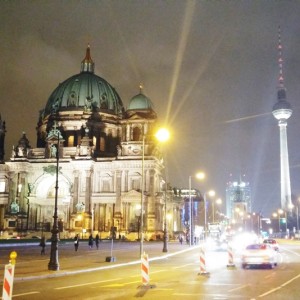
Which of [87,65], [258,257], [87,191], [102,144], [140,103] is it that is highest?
[87,65]

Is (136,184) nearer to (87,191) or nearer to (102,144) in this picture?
(87,191)

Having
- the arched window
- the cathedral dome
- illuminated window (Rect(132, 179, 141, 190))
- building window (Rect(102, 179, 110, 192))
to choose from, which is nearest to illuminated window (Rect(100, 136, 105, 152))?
the cathedral dome

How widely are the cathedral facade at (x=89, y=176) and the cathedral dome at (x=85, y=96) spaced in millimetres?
919

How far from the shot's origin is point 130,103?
372 feet

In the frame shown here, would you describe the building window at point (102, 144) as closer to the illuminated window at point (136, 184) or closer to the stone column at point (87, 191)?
the stone column at point (87, 191)

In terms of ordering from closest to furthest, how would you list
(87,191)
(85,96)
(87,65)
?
1. (87,191)
2. (85,96)
3. (87,65)

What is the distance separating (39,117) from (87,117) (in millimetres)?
21265

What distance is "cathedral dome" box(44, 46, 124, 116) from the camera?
115 m

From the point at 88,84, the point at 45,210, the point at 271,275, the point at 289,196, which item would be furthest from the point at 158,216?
the point at 289,196

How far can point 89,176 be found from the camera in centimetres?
9912

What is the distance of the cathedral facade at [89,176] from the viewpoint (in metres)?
96.1

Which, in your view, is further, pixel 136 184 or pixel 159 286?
pixel 136 184

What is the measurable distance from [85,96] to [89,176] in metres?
24.6

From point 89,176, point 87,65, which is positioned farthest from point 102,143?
point 87,65
